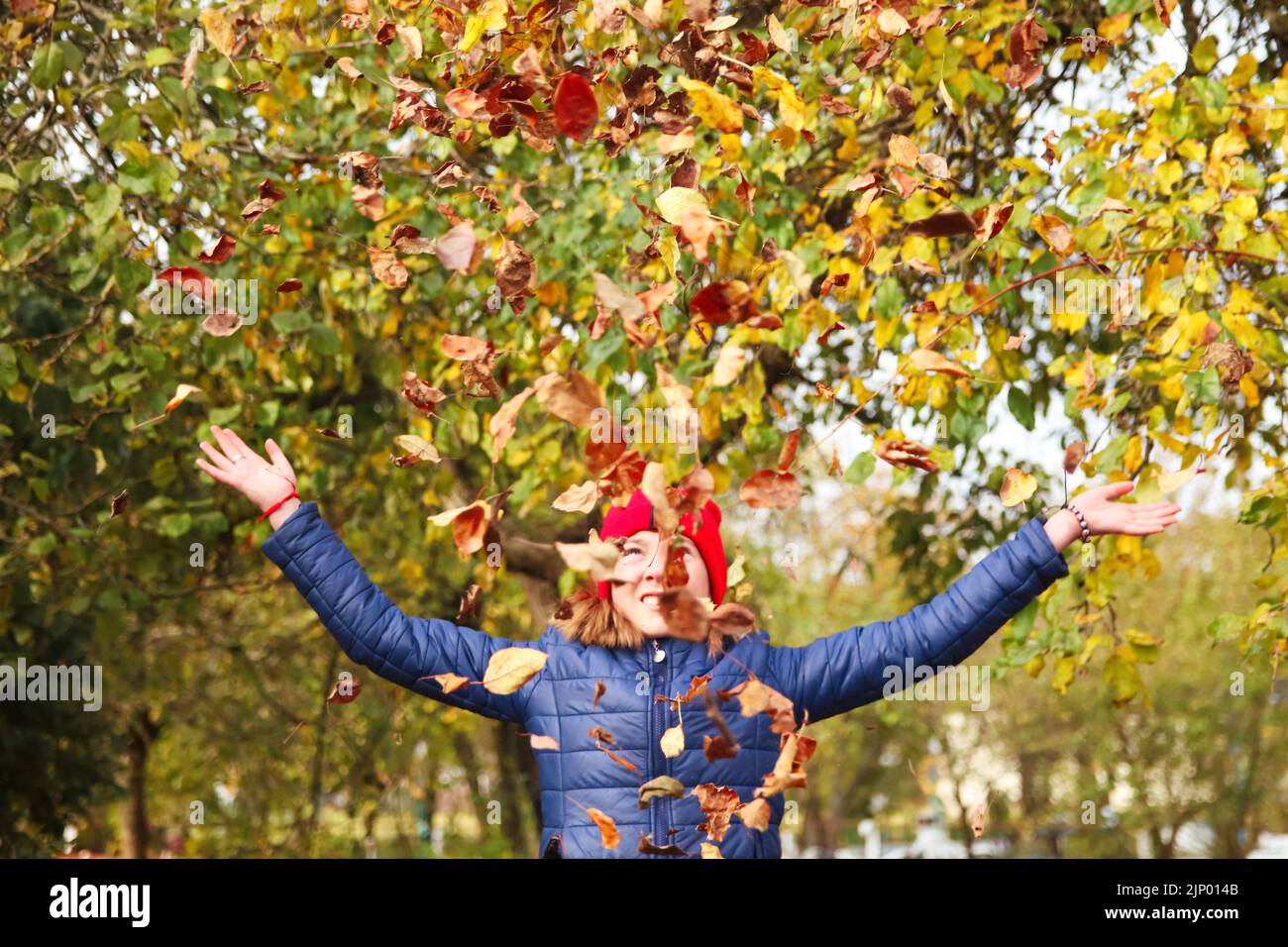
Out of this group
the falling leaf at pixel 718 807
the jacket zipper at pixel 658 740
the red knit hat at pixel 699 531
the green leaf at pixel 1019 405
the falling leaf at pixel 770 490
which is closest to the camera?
the falling leaf at pixel 770 490

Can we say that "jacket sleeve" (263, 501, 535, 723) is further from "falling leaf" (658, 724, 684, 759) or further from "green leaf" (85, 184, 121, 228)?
"green leaf" (85, 184, 121, 228)

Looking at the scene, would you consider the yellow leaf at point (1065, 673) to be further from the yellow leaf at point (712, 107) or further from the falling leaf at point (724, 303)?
the falling leaf at point (724, 303)

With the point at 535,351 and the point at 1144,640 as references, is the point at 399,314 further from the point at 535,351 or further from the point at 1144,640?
the point at 1144,640

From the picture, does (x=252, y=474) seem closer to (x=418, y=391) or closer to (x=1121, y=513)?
(x=418, y=391)

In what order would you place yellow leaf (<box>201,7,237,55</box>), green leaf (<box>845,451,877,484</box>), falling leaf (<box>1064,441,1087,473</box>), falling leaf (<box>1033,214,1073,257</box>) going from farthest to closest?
1. green leaf (<box>845,451,877,484</box>)
2. yellow leaf (<box>201,7,237,55</box>)
3. falling leaf (<box>1033,214,1073,257</box>)
4. falling leaf (<box>1064,441,1087,473</box>)

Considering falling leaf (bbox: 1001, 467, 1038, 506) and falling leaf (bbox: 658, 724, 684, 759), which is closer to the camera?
falling leaf (bbox: 658, 724, 684, 759)

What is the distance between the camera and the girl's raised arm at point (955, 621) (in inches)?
104

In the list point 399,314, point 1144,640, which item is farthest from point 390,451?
point 1144,640

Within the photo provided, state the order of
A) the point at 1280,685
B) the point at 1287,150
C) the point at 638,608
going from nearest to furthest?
the point at 638,608, the point at 1287,150, the point at 1280,685

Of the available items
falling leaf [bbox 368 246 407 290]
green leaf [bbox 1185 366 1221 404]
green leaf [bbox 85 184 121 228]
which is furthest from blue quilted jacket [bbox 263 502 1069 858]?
green leaf [bbox 85 184 121 228]

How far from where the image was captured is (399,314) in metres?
6.16

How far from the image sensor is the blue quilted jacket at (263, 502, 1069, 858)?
2650 mm

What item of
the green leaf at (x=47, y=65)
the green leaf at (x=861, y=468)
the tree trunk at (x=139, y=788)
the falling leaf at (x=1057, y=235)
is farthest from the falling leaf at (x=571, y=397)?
the tree trunk at (x=139, y=788)
